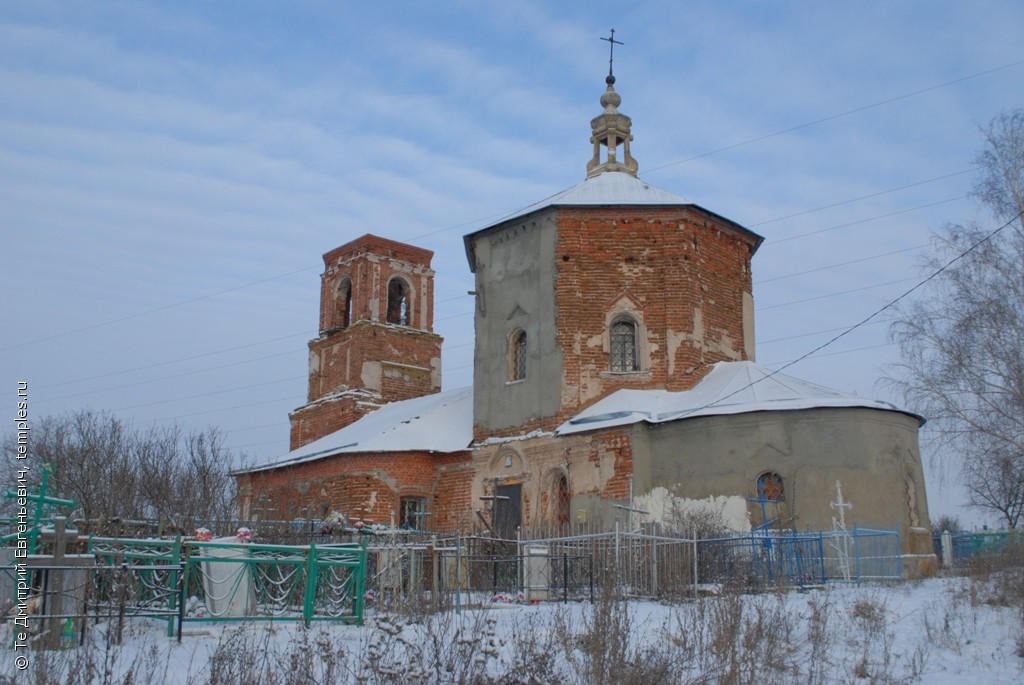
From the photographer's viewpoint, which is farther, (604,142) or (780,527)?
(604,142)

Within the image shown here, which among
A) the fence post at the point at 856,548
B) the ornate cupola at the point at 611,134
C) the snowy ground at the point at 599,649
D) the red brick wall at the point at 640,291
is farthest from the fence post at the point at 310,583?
the ornate cupola at the point at 611,134

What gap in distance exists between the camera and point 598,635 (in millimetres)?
8625

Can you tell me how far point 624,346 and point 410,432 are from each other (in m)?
6.16

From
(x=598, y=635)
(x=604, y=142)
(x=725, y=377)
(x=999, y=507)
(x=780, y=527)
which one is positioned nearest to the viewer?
(x=598, y=635)

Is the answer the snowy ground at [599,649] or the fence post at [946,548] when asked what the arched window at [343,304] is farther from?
the snowy ground at [599,649]

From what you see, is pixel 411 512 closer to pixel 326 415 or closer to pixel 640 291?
pixel 640 291

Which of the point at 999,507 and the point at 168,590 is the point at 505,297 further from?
the point at 999,507

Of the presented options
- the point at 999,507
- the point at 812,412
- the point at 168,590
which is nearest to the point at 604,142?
the point at 812,412

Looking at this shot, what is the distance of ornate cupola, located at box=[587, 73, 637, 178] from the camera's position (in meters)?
26.1

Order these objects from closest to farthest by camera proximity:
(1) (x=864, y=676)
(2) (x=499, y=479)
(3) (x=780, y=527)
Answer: (1) (x=864, y=676), (3) (x=780, y=527), (2) (x=499, y=479)

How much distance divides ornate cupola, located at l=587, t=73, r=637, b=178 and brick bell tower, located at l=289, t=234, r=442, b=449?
10036 millimetres

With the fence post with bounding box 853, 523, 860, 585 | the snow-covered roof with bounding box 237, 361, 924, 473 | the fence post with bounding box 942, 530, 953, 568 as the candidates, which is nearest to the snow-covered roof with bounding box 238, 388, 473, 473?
the snow-covered roof with bounding box 237, 361, 924, 473

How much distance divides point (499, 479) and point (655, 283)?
5548 mm

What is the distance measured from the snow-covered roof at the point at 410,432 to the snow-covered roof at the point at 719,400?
433 centimetres
